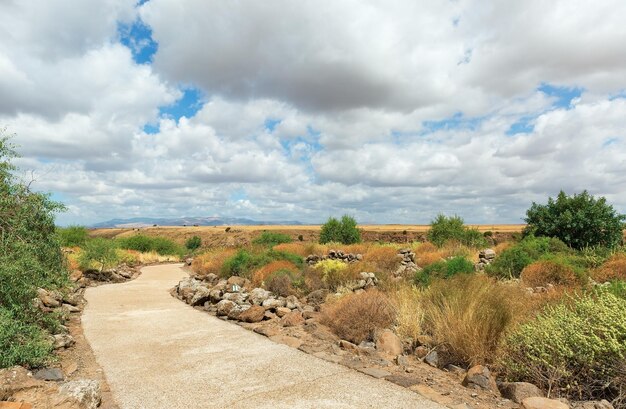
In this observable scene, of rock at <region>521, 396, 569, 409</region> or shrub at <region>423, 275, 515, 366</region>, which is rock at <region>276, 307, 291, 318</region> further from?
rock at <region>521, 396, 569, 409</region>

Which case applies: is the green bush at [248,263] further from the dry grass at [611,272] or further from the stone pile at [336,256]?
the dry grass at [611,272]

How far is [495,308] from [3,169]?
9010 mm

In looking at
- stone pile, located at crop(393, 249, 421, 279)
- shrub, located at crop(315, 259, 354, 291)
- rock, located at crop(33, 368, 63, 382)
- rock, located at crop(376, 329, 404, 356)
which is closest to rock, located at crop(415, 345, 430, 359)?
rock, located at crop(376, 329, 404, 356)

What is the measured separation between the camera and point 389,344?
6988 millimetres

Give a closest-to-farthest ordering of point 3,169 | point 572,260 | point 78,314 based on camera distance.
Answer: point 3,169 < point 78,314 < point 572,260

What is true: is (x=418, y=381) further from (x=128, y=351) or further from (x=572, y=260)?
(x=572, y=260)

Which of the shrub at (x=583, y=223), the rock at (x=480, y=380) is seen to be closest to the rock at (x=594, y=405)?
the rock at (x=480, y=380)

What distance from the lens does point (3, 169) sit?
7828 mm

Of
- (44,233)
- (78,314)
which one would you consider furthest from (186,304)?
(44,233)

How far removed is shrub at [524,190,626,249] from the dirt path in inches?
696

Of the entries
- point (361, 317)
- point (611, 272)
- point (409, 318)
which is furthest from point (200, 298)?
point (611, 272)

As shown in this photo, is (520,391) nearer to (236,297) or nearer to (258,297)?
(258,297)

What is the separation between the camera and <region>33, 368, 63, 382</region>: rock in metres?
5.59

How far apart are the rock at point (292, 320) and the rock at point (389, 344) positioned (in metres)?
2.20
